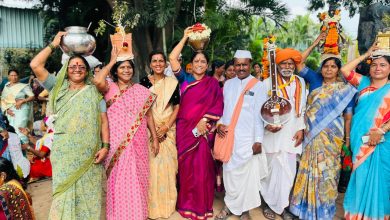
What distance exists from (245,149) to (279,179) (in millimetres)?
558

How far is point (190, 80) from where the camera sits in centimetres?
437

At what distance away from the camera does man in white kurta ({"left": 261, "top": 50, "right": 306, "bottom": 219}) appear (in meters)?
4.02

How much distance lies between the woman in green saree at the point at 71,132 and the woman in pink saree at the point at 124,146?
0.90ft

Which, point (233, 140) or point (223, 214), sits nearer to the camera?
point (233, 140)

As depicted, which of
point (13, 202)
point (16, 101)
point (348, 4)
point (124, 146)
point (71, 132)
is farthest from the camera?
point (348, 4)

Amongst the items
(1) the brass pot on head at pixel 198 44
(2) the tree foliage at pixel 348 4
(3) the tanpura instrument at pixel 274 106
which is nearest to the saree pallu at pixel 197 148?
(1) the brass pot on head at pixel 198 44

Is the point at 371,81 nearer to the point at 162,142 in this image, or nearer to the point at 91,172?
the point at 162,142

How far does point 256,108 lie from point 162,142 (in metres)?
1.15

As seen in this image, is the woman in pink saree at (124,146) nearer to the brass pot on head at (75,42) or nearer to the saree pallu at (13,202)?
the brass pot on head at (75,42)

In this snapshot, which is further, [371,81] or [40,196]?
[40,196]

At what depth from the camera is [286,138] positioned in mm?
4012

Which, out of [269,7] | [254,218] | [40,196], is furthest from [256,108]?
[269,7]

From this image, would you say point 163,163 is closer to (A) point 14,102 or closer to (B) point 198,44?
(B) point 198,44

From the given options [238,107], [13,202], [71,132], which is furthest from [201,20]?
[13,202]
